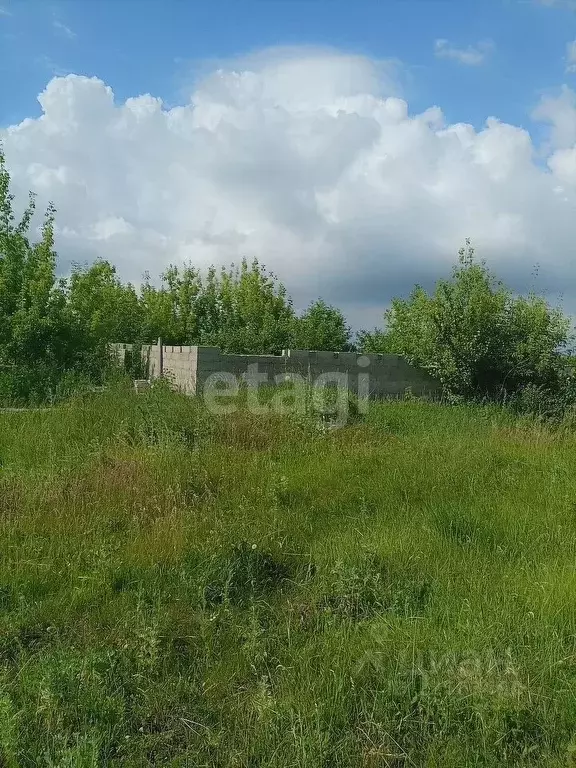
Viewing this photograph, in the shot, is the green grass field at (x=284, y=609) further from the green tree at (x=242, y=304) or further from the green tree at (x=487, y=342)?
the green tree at (x=242, y=304)

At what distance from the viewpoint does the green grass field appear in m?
2.67

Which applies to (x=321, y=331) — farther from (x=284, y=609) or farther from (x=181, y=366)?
(x=284, y=609)

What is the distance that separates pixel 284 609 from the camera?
3.70 meters

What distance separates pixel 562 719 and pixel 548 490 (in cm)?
334

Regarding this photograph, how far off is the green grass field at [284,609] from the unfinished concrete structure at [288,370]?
3.78 meters

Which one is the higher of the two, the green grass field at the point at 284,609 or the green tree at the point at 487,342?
the green tree at the point at 487,342

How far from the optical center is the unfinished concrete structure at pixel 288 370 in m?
10.6

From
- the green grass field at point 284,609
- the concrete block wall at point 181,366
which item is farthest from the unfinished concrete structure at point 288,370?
the green grass field at point 284,609

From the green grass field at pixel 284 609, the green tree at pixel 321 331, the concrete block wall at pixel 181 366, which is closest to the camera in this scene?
the green grass field at pixel 284 609

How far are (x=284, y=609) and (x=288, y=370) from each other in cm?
789

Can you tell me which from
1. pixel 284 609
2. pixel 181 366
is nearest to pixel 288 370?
pixel 181 366

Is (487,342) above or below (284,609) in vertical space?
above

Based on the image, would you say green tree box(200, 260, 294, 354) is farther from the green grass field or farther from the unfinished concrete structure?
the green grass field

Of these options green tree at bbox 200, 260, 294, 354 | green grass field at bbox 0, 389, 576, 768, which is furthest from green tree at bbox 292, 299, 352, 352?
green grass field at bbox 0, 389, 576, 768
